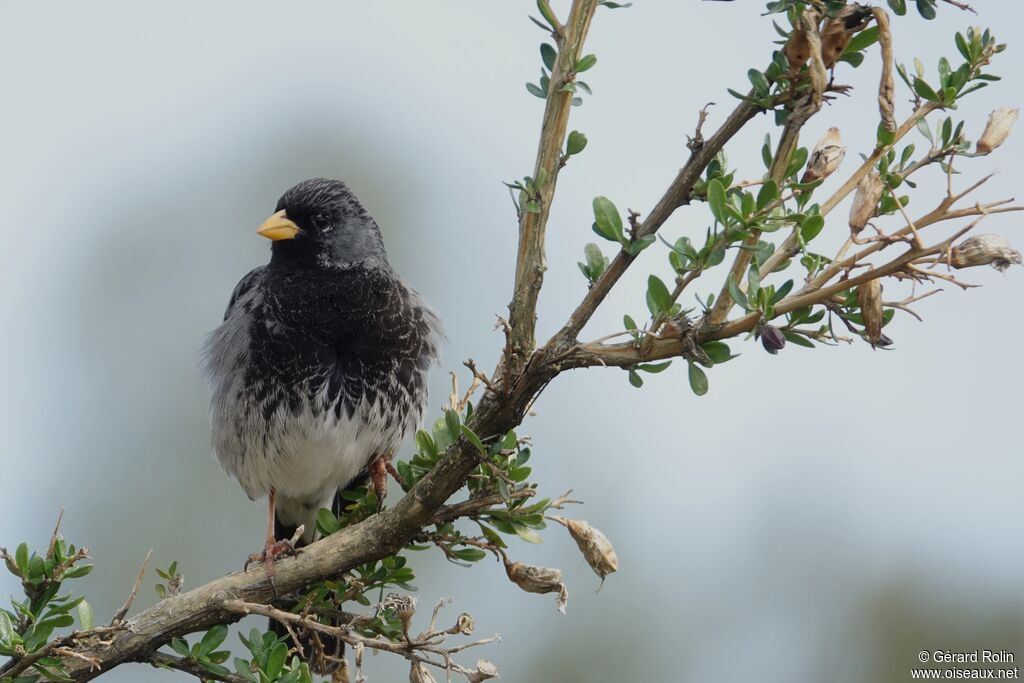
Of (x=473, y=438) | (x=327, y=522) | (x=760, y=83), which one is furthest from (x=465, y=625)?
(x=760, y=83)

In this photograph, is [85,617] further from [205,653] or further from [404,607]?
[404,607]

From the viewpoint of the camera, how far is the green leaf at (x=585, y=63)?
10.1ft

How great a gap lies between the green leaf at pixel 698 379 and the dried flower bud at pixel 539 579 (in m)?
0.80

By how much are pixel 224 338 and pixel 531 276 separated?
271cm

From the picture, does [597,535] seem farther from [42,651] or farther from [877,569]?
[877,569]

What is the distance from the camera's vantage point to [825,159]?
2859mm

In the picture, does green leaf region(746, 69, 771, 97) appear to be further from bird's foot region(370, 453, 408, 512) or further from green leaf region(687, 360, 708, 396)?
bird's foot region(370, 453, 408, 512)

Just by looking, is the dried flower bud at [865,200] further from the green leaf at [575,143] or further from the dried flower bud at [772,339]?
the green leaf at [575,143]

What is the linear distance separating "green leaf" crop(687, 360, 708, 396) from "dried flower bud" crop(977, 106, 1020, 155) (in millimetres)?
862

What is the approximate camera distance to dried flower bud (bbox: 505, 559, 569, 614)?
334 centimetres

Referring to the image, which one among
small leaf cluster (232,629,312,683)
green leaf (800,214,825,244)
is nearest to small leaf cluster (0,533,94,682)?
small leaf cluster (232,629,312,683)

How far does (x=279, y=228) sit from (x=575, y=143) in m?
2.62

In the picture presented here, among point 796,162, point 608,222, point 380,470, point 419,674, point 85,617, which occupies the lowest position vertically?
point 419,674

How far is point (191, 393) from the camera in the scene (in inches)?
563
